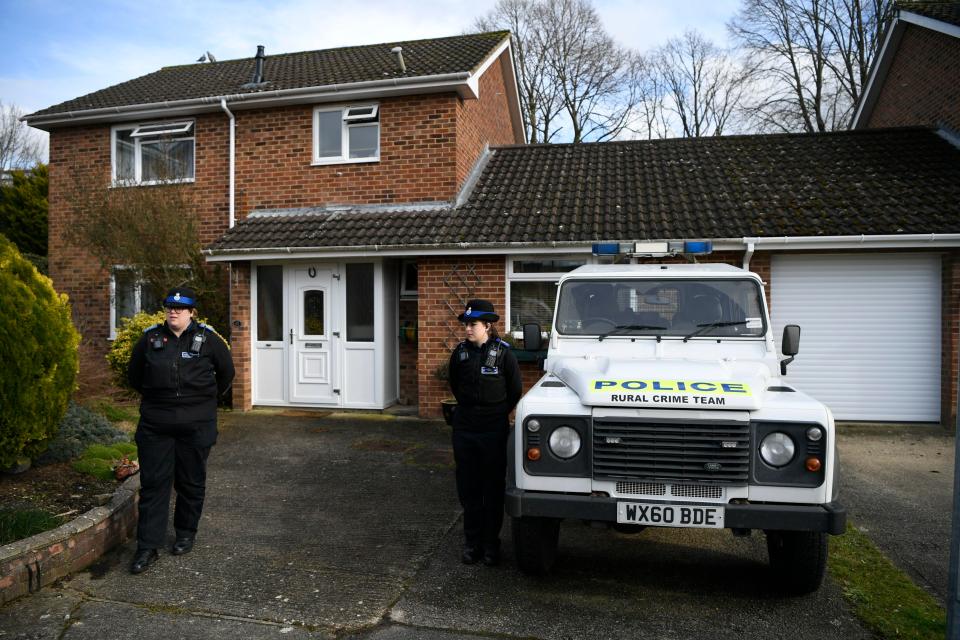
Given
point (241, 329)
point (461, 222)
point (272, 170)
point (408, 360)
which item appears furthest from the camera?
point (272, 170)

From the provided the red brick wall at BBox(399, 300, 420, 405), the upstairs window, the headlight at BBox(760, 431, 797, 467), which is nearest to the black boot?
the headlight at BBox(760, 431, 797, 467)

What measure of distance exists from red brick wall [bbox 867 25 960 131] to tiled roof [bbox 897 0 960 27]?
1.19ft

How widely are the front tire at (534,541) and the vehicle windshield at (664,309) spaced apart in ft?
5.04

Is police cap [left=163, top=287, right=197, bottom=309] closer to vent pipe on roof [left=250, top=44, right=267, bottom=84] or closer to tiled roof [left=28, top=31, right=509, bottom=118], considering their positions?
tiled roof [left=28, top=31, right=509, bottom=118]

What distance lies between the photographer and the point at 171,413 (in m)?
4.63

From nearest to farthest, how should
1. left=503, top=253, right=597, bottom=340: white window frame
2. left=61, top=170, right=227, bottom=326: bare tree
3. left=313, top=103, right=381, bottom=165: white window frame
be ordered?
left=503, top=253, right=597, bottom=340: white window frame < left=61, top=170, right=227, bottom=326: bare tree < left=313, top=103, right=381, bottom=165: white window frame

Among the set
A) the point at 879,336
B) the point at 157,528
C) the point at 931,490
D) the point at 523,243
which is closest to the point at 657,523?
the point at 157,528

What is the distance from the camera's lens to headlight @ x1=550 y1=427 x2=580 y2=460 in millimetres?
3926

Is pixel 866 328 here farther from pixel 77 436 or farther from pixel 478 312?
pixel 77 436

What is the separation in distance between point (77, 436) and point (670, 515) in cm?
540

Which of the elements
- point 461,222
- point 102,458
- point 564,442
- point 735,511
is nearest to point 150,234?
point 461,222

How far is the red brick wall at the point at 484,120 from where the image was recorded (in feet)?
37.1

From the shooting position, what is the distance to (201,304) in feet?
36.9

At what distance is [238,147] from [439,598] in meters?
9.62
